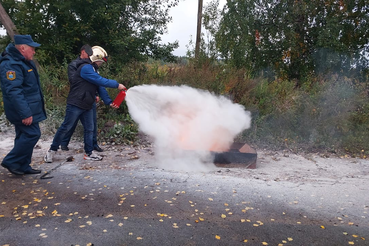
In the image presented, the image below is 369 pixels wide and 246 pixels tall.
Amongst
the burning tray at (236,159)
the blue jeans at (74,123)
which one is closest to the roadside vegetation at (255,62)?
the blue jeans at (74,123)

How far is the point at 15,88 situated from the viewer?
4957 millimetres

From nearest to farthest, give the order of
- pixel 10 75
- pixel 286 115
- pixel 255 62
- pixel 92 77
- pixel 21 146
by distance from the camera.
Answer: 1. pixel 10 75
2. pixel 21 146
3. pixel 92 77
4. pixel 286 115
5. pixel 255 62

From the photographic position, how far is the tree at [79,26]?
11.4 meters

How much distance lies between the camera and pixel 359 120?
8.25 m

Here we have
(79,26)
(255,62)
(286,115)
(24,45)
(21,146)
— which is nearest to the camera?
(24,45)

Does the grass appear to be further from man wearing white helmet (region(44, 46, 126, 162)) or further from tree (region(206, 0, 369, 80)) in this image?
tree (region(206, 0, 369, 80))

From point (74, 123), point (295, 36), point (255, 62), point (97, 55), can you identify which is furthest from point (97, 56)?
point (295, 36)

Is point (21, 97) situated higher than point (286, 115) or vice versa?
point (21, 97)

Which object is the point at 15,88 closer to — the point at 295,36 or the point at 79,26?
the point at 79,26

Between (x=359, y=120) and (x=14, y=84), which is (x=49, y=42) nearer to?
(x=14, y=84)

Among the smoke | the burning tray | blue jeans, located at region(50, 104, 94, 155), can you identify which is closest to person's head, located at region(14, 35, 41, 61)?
blue jeans, located at region(50, 104, 94, 155)

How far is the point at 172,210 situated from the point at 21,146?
284cm

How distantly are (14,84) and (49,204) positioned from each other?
199cm

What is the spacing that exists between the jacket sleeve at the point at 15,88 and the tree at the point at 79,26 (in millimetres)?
6891
